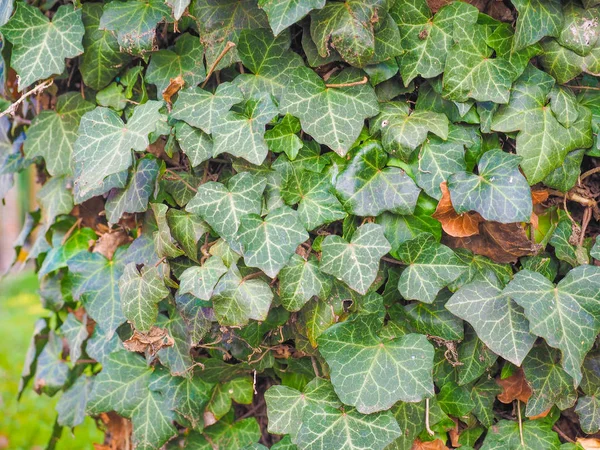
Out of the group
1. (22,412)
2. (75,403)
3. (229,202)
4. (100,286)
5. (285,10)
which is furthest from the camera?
(22,412)

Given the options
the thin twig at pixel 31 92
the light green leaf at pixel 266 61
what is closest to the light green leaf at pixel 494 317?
the light green leaf at pixel 266 61

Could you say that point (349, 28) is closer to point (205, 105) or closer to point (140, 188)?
point (205, 105)

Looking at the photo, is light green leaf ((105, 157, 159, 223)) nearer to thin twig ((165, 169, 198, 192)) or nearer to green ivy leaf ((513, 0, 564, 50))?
thin twig ((165, 169, 198, 192))

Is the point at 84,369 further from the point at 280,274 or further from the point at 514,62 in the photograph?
the point at 514,62

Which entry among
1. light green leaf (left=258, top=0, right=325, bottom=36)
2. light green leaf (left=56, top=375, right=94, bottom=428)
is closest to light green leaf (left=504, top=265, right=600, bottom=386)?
light green leaf (left=258, top=0, right=325, bottom=36)

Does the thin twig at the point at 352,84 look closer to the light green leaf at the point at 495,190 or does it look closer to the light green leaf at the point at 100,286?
the light green leaf at the point at 495,190

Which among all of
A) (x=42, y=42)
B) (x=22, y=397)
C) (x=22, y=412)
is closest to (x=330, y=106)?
(x=42, y=42)
